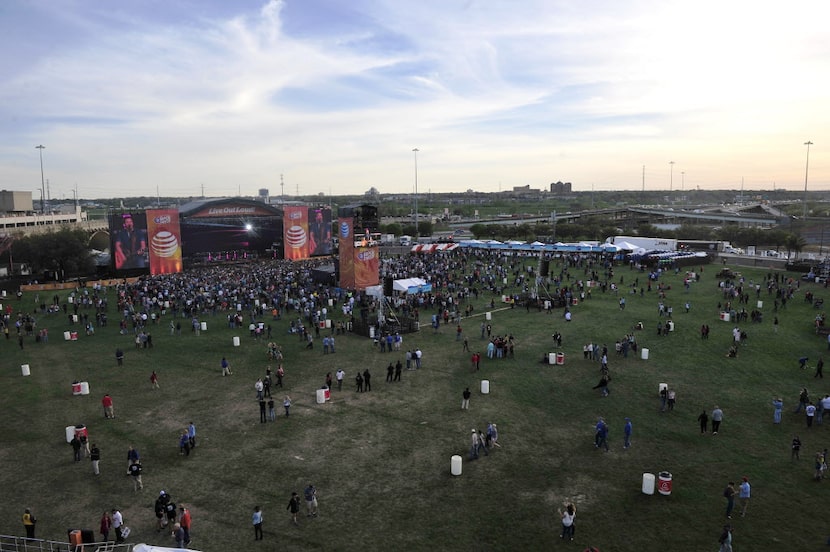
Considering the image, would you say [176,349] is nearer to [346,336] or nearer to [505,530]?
[346,336]

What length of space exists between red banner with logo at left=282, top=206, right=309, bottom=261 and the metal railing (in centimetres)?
5019

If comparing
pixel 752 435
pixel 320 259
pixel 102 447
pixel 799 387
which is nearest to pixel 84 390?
pixel 102 447

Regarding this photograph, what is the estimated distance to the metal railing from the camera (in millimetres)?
10859

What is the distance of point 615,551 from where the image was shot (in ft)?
35.2

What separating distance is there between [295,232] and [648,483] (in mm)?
52497

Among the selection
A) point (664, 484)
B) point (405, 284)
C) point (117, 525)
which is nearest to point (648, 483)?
point (664, 484)

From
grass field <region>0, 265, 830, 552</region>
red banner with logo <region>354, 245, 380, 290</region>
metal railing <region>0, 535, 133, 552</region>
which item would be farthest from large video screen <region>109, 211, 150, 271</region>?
metal railing <region>0, 535, 133, 552</region>

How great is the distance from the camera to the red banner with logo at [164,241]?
50844mm

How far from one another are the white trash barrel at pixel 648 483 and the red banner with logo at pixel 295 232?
52.0 meters

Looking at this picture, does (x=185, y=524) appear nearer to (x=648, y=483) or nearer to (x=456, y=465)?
(x=456, y=465)

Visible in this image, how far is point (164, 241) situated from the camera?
5162 centimetres

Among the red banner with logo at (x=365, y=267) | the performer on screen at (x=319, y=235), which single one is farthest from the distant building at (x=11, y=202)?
the red banner with logo at (x=365, y=267)

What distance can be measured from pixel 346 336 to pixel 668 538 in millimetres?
19590

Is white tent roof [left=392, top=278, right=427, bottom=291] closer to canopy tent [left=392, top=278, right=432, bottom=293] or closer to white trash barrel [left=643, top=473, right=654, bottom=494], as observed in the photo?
canopy tent [left=392, top=278, right=432, bottom=293]
